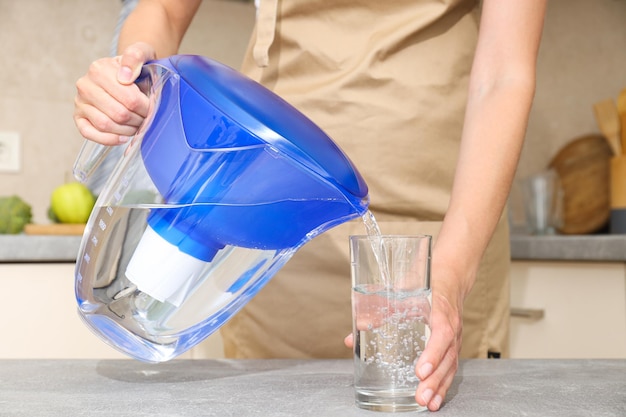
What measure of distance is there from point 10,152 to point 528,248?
48.8 inches

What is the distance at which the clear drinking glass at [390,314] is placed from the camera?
1.86 ft

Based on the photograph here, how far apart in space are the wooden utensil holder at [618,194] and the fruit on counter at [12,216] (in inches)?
53.3

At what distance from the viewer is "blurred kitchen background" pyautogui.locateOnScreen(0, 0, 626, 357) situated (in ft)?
4.95

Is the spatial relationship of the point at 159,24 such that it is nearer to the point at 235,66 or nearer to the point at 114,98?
the point at 114,98

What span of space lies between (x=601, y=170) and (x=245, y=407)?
1692 mm

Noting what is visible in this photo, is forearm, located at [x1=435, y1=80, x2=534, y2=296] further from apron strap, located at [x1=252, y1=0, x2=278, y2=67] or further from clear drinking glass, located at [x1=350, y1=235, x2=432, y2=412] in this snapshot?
apron strap, located at [x1=252, y1=0, x2=278, y2=67]

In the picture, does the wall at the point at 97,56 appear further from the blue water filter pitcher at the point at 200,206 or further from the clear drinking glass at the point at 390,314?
the clear drinking glass at the point at 390,314

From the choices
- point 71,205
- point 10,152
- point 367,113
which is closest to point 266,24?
point 367,113

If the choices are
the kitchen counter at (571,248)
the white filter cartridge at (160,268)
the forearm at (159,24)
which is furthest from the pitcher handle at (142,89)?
the kitchen counter at (571,248)

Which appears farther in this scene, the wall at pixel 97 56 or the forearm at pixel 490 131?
the wall at pixel 97 56

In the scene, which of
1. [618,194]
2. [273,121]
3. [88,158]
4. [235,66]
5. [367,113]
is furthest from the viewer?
[235,66]

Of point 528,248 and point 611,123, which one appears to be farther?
point 611,123

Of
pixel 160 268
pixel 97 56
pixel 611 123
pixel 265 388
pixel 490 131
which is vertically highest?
pixel 97 56

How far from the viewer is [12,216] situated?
1.67m
